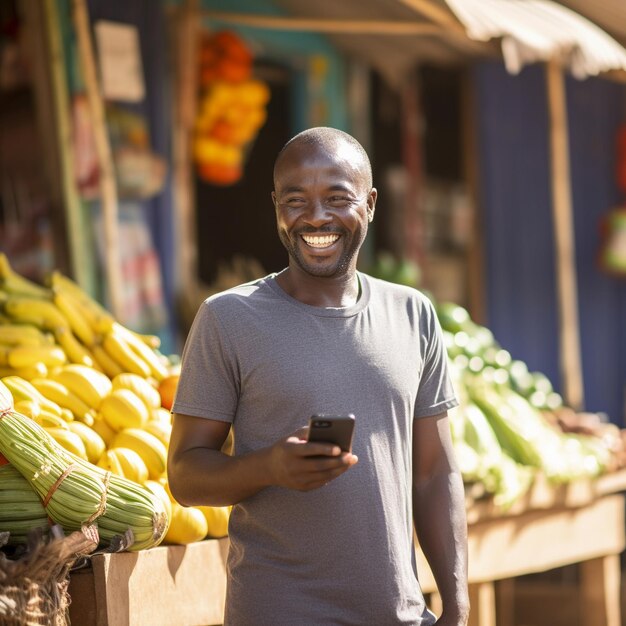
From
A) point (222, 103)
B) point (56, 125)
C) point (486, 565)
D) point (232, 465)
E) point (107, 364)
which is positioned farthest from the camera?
point (222, 103)

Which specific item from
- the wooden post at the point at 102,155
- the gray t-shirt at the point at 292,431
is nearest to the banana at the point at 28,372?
the gray t-shirt at the point at 292,431

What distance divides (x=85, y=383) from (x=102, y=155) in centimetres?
234

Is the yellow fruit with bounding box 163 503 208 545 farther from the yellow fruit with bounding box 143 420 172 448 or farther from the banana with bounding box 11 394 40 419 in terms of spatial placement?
the banana with bounding box 11 394 40 419

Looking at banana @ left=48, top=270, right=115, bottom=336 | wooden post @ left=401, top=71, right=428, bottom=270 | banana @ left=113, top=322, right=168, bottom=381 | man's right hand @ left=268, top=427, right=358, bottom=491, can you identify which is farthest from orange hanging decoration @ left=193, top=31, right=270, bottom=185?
man's right hand @ left=268, top=427, right=358, bottom=491

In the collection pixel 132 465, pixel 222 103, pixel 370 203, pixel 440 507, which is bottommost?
pixel 440 507

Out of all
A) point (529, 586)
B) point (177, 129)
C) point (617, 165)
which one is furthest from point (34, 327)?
point (617, 165)

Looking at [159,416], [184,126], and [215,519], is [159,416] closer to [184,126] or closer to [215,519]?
[215,519]

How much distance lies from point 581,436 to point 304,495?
132 inches

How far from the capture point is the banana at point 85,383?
3773mm

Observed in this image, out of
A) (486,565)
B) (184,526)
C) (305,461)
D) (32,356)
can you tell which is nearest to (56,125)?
(32,356)

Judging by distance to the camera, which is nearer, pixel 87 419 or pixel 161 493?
pixel 161 493

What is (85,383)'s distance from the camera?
379 cm

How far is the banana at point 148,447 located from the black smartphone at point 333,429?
1.36 metres

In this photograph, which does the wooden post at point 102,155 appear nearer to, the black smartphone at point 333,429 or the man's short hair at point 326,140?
the man's short hair at point 326,140
